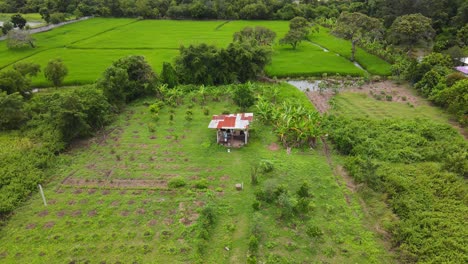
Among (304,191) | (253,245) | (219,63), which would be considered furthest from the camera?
(219,63)

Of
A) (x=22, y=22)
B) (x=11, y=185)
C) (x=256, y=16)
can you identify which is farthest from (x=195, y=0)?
(x=11, y=185)

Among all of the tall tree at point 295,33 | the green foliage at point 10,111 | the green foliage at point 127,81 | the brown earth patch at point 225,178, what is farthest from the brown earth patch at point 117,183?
the tall tree at point 295,33

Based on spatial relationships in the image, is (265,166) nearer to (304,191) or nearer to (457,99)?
(304,191)

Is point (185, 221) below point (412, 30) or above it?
below

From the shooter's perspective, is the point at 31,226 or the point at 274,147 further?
the point at 274,147

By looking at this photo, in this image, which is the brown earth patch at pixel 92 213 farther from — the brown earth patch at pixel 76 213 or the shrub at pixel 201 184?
the shrub at pixel 201 184

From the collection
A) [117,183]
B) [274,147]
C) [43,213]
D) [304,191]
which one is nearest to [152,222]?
[117,183]
